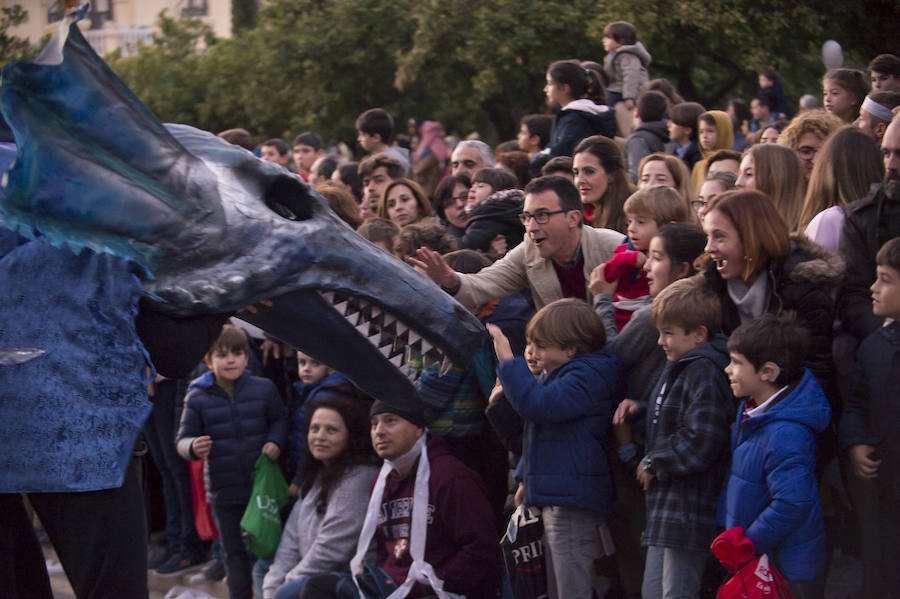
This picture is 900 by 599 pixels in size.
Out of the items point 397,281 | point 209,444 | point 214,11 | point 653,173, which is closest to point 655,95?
point 653,173

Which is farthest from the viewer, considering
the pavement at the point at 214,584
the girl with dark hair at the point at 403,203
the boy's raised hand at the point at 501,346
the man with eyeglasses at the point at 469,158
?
the man with eyeglasses at the point at 469,158

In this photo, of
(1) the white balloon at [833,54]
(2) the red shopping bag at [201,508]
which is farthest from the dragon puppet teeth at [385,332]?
(1) the white balloon at [833,54]

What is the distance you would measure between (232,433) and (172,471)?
999 mm

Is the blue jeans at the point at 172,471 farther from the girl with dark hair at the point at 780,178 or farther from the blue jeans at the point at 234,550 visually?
the girl with dark hair at the point at 780,178

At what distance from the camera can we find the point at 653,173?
5859mm

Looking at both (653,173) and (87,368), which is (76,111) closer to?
(87,368)

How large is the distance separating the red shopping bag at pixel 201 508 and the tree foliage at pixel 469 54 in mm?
6175

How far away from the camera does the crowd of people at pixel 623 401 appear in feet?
13.4

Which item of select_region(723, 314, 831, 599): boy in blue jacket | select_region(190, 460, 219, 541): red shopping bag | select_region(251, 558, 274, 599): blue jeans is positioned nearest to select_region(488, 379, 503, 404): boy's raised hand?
select_region(723, 314, 831, 599): boy in blue jacket

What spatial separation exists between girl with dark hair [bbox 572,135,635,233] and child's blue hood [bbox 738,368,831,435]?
1.92 meters

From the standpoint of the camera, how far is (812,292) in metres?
4.17

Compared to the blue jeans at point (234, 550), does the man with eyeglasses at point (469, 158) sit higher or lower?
higher

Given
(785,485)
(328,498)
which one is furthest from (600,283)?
(328,498)

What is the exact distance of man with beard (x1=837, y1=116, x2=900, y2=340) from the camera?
14.2 ft
